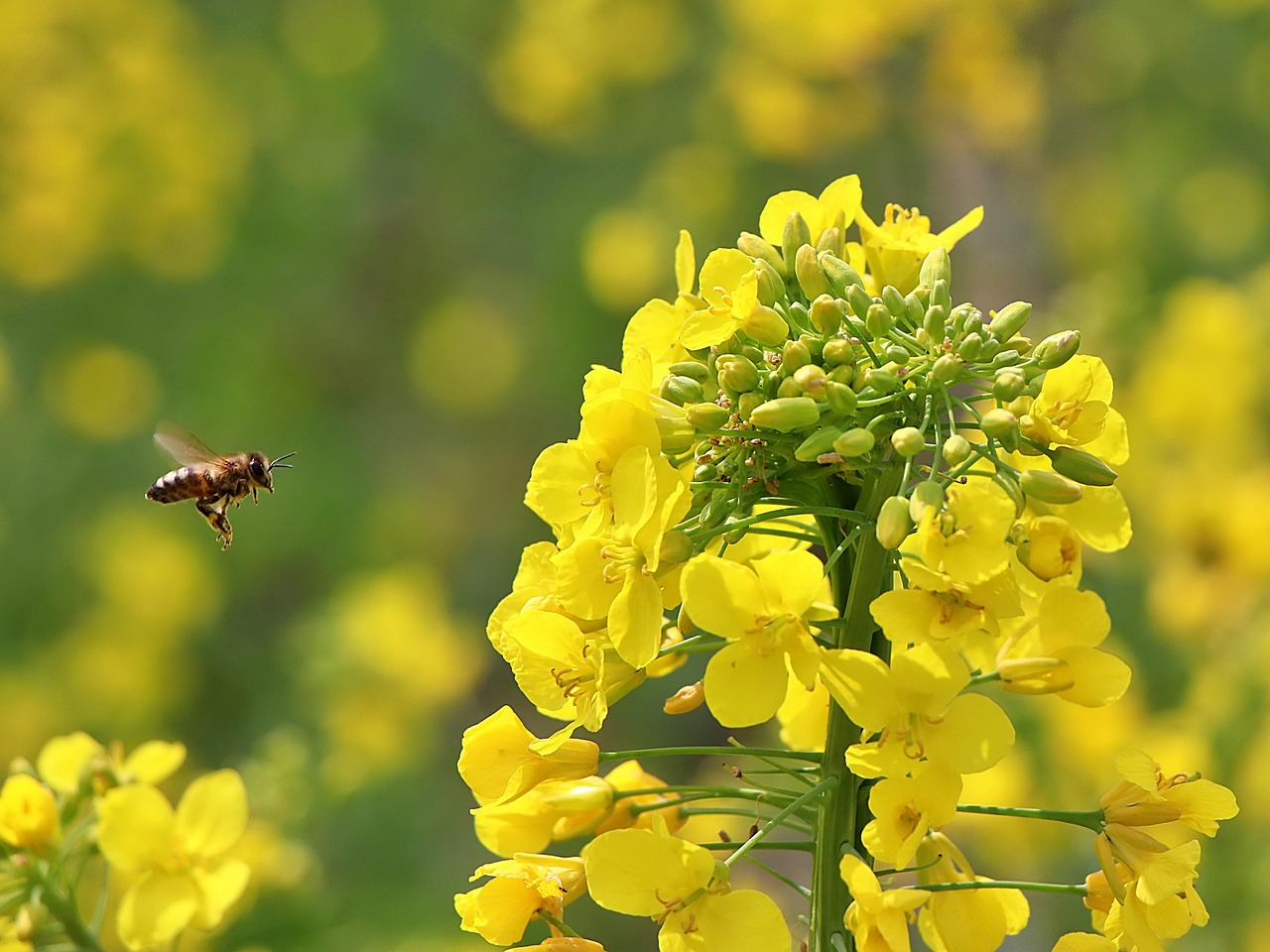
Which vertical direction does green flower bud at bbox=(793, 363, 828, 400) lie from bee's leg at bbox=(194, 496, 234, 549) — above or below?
below

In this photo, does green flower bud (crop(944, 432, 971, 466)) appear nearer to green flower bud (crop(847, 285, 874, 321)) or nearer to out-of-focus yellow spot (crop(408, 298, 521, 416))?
green flower bud (crop(847, 285, 874, 321))

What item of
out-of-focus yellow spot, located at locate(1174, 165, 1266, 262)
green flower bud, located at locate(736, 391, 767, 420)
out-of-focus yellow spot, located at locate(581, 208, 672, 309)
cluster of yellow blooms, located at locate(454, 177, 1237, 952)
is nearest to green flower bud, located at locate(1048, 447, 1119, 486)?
cluster of yellow blooms, located at locate(454, 177, 1237, 952)

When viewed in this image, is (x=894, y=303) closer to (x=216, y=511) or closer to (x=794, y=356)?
(x=794, y=356)

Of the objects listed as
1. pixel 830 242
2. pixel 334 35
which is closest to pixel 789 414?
pixel 830 242

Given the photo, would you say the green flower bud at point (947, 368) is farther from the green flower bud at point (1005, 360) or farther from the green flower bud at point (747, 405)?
the green flower bud at point (747, 405)

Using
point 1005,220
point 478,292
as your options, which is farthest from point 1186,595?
point 478,292

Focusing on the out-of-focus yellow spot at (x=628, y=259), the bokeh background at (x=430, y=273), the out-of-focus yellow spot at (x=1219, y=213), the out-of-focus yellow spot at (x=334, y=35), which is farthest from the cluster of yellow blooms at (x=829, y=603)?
the out-of-focus yellow spot at (x=334, y=35)
